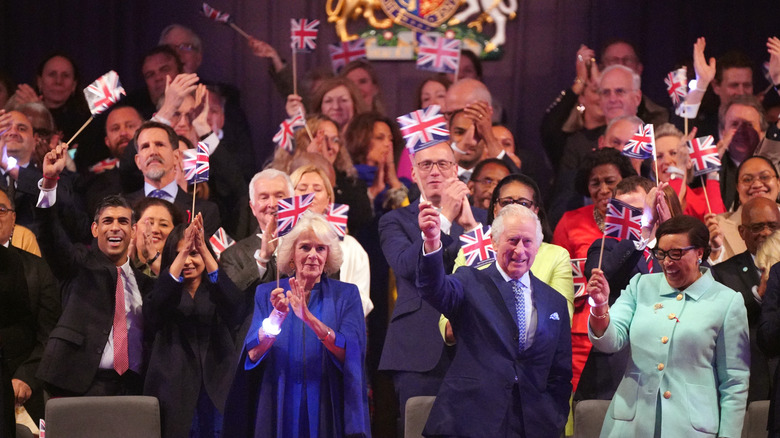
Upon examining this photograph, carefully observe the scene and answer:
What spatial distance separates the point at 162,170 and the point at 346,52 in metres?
2.40

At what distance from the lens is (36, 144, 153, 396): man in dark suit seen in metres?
4.86

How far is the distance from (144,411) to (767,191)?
125 inches

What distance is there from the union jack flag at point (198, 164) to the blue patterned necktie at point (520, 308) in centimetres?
160

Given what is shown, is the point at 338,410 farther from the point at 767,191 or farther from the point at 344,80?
the point at 344,80

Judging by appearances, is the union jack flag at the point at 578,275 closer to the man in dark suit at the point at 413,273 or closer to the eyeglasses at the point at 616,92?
the man in dark suit at the point at 413,273

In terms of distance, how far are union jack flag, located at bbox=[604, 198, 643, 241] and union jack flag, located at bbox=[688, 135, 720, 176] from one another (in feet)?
4.13

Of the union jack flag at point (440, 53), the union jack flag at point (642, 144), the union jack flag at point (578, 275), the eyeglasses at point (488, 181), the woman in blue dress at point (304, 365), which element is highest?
the union jack flag at point (440, 53)

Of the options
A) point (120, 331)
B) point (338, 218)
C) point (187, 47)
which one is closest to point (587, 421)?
point (338, 218)

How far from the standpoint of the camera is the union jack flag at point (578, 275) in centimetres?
516

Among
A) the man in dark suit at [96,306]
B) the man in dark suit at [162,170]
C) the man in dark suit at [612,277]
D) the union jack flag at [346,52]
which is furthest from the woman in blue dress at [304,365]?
the union jack flag at [346,52]

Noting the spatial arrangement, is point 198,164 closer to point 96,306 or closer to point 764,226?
point 96,306

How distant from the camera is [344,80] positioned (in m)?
7.09

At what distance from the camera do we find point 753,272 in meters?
5.15

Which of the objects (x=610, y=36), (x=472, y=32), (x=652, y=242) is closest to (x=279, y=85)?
(x=472, y=32)
